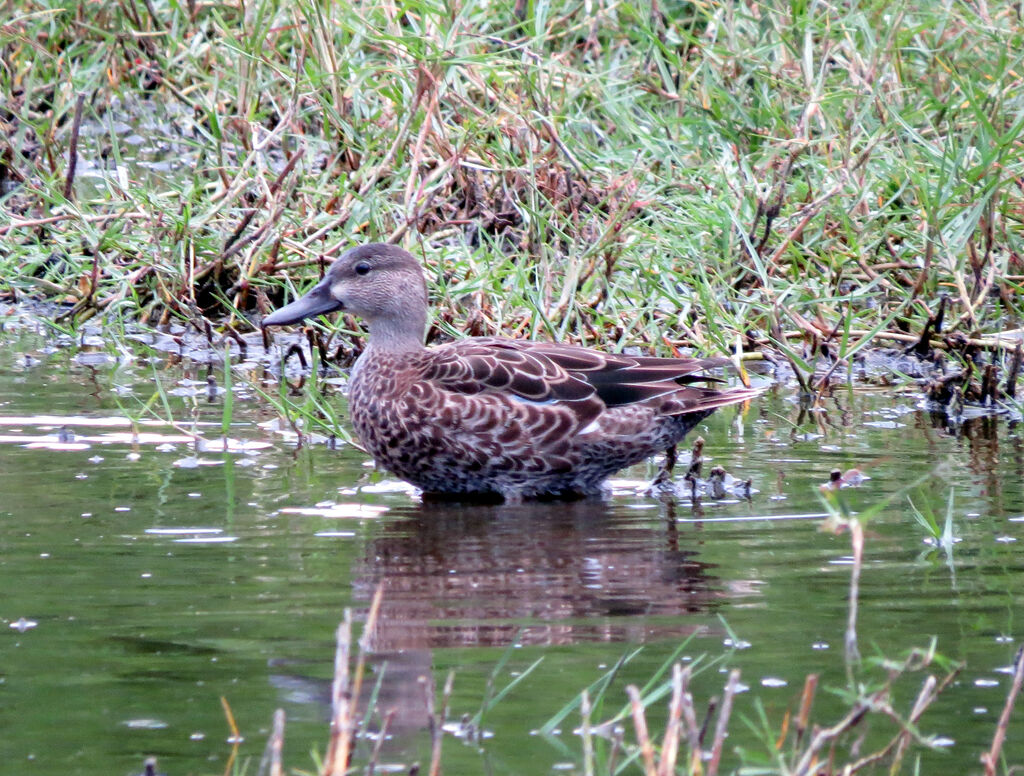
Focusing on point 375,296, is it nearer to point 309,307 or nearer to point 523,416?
point 309,307

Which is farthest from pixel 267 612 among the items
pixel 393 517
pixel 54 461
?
pixel 54 461

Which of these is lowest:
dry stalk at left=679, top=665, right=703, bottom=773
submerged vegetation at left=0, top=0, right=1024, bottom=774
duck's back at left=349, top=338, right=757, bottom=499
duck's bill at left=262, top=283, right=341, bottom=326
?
dry stalk at left=679, top=665, right=703, bottom=773

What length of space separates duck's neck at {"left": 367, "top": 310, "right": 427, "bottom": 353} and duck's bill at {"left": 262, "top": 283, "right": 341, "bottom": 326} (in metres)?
0.20

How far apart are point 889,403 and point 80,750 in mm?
5463

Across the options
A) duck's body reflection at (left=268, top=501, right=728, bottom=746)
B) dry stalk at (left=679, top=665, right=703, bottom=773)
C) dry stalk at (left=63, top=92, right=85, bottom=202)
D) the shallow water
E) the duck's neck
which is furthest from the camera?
dry stalk at (left=63, top=92, right=85, bottom=202)

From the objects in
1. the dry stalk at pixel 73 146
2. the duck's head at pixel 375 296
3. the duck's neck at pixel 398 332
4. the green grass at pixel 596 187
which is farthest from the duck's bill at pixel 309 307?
the dry stalk at pixel 73 146

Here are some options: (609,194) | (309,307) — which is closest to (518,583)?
(309,307)

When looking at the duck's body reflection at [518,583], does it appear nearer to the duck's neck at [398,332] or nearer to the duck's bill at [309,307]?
the duck's neck at [398,332]

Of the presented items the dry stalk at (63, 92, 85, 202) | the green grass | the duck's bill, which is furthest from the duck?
the dry stalk at (63, 92, 85, 202)

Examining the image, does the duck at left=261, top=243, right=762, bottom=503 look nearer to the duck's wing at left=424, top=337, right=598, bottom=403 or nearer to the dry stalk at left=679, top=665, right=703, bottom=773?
the duck's wing at left=424, top=337, right=598, bottom=403

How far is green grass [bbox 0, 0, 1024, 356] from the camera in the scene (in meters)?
8.91

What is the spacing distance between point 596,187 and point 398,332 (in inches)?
106

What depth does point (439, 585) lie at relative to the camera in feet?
18.1

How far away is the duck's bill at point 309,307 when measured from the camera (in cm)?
778
